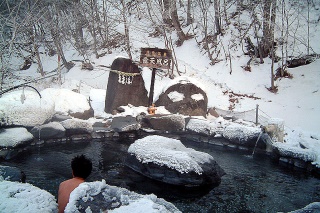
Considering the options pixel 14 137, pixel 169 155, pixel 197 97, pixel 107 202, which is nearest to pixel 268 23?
pixel 197 97

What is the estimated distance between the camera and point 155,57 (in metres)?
11.7

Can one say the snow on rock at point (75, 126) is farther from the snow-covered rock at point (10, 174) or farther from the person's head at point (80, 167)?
the person's head at point (80, 167)

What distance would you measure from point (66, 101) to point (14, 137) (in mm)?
3276

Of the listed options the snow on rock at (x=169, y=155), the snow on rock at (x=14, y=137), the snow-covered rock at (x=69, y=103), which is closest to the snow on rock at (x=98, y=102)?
the snow-covered rock at (x=69, y=103)

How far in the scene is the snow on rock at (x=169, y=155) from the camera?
629 centimetres

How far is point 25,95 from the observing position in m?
9.44

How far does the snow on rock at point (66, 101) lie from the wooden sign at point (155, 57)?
3.03m

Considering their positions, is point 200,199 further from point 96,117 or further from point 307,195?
point 96,117

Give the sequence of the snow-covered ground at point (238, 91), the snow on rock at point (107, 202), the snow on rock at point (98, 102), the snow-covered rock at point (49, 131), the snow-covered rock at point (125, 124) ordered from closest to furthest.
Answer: the snow on rock at point (107, 202)
the snow-covered rock at point (49, 131)
the snow-covered ground at point (238, 91)
the snow-covered rock at point (125, 124)
the snow on rock at point (98, 102)

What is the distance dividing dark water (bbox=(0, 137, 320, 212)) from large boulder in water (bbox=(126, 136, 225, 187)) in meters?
0.19

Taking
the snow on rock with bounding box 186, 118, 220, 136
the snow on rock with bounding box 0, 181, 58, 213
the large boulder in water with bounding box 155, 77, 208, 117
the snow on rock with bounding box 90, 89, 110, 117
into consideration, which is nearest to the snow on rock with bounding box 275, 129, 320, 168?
the snow on rock with bounding box 186, 118, 220, 136

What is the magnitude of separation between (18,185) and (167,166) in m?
3.41

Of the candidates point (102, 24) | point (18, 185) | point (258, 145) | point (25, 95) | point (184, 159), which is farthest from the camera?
point (102, 24)

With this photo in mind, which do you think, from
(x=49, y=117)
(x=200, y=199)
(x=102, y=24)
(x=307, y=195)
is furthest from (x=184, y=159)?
(x=102, y=24)
